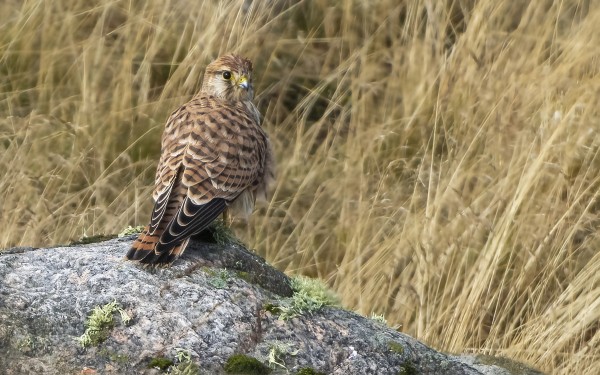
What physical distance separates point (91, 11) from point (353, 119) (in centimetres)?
171

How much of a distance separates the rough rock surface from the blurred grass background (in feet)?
5.25

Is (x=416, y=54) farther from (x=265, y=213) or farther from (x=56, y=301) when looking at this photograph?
(x=56, y=301)

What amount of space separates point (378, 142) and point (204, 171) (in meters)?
2.33

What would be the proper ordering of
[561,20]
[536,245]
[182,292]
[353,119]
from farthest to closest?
[561,20] → [353,119] → [536,245] → [182,292]

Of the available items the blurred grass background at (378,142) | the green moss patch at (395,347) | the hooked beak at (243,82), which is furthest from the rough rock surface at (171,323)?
the blurred grass background at (378,142)

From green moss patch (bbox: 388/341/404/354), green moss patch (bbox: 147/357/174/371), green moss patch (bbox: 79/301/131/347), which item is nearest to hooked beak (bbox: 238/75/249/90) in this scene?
green moss patch (bbox: 388/341/404/354)

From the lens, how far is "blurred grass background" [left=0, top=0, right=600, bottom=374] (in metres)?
4.91

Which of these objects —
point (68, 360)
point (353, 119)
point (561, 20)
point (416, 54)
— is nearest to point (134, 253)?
point (68, 360)

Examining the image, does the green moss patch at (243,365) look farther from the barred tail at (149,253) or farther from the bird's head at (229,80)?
the bird's head at (229,80)

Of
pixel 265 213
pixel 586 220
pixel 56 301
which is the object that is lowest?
pixel 265 213

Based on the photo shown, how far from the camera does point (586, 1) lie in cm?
691

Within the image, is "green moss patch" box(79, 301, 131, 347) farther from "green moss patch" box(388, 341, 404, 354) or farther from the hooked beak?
the hooked beak

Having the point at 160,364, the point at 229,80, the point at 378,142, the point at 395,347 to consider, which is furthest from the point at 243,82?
the point at 160,364

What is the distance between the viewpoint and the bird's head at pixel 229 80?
464cm
